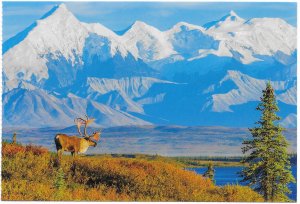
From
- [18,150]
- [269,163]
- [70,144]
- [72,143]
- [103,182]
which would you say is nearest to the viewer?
[103,182]

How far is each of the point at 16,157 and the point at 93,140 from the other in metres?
4.48

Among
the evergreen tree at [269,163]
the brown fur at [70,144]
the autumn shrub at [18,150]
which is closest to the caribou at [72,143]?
the brown fur at [70,144]

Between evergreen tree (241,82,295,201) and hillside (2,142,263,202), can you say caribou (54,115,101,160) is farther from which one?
evergreen tree (241,82,295,201)

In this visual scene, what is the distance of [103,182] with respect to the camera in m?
26.0

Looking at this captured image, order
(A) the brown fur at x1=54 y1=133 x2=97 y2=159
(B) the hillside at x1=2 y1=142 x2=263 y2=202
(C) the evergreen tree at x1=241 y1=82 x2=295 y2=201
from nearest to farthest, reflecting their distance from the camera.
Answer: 1. (B) the hillside at x1=2 y1=142 x2=263 y2=202
2. (A) the brown fur at x1=54 y1=133 x2=97 y2=159
3. (C) the evergreen tree at x1=241 y1=82 x2=295 y2=201

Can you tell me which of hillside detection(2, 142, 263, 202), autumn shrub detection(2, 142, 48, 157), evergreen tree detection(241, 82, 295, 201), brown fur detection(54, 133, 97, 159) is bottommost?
hillside detection(2, 142, 263, 202)

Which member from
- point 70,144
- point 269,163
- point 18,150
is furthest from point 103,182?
point 269,163

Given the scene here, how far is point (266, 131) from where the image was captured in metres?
33.2

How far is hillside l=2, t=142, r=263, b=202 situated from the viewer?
24.2 meters

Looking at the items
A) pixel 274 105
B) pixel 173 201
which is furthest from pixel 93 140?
pixel 274 105

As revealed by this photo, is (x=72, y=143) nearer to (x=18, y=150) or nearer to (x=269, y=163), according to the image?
(x=18, y=150)

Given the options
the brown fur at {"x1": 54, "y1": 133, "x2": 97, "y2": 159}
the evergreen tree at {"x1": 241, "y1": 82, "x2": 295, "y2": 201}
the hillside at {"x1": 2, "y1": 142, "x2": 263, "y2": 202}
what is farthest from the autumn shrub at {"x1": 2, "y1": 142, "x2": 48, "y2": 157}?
the evergreen tree at {"x1": 241, "y1": 82, "x2": 295, "y2": 201}

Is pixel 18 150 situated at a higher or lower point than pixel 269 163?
lower

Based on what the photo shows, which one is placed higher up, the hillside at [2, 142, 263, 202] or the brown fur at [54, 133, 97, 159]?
the brown fur at [54, 133, 97, 159]
